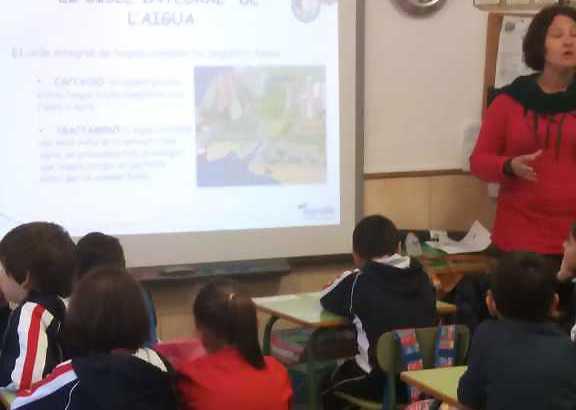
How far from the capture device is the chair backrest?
8.87 ft

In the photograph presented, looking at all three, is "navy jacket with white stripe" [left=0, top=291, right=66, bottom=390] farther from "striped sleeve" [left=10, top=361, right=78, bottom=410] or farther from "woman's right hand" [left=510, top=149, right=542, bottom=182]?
"woman's right hand" [left=510, top=149, right=542, bottom=182]

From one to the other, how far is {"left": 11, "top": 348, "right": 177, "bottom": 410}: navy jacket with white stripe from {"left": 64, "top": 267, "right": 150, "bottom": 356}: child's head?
4 centimetres

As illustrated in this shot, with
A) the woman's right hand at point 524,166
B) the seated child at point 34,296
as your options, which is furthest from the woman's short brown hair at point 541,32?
the seated child at point 34,296

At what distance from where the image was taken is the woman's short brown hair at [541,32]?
342cm

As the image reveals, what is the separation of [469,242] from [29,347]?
248 cm

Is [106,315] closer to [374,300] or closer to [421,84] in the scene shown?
[374,300]

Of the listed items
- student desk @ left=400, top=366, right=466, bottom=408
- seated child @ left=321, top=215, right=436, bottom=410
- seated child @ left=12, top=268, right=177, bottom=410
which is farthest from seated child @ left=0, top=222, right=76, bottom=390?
seated child @ left=321, top=215, right=436, bottom=410

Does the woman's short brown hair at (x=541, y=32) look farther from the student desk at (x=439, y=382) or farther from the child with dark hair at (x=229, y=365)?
the child with dark hair at (x=229, y=365)

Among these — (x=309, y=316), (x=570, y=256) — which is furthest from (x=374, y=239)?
(x=570, y=256)

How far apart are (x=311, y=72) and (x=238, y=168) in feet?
1.84

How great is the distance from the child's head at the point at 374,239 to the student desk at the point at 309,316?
9.8 inches

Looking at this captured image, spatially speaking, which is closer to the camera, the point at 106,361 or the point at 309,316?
the point at 106,361

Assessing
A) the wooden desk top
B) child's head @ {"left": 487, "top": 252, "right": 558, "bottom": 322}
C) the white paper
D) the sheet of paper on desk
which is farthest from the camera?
the white paper

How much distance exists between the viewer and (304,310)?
322 cm
